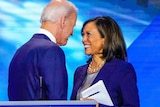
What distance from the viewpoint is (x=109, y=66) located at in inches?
81.2

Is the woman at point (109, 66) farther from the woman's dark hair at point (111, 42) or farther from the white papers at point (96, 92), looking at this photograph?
the white papers at point (96, 92)

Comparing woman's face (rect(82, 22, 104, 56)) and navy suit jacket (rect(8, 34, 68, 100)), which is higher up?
woman's face (rect(82, 22, 104, 56))

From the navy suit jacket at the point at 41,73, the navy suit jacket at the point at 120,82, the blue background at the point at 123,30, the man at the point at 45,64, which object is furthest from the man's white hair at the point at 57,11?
the blue background at the point at 123,30

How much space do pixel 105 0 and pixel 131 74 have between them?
5.28ft

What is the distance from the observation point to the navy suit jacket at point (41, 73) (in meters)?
1.86

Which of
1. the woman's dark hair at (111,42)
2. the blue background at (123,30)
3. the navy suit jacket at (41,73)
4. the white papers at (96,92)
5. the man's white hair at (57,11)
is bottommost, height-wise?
the white papers at (96,92)

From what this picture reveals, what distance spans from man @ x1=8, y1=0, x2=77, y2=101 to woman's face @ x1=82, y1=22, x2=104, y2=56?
162 millimetres

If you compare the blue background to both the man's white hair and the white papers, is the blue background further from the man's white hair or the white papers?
the white papers

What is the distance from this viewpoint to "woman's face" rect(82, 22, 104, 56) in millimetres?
2117

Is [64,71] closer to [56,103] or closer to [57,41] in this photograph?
[57,41]

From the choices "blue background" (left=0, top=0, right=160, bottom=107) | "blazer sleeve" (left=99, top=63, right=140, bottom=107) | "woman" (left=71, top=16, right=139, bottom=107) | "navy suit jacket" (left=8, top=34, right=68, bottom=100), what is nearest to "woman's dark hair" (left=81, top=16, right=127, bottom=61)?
"woman" (left=71, top=16, right=139, bottom=107)

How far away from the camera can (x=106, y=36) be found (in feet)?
6.90

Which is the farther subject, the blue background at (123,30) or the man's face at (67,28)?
the blue background at (123,30)

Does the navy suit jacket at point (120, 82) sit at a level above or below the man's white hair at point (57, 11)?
below
